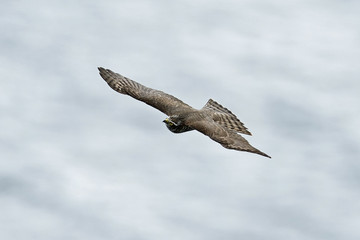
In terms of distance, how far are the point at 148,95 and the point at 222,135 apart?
20.4 feet

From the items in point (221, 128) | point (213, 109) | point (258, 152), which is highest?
point (213, 109)

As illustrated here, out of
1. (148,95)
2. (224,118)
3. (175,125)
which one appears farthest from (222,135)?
(148,95)

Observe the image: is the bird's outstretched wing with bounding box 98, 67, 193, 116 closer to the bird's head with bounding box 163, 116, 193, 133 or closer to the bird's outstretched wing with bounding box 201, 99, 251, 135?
the bird's head with bounding box 163, 116, 193, 133

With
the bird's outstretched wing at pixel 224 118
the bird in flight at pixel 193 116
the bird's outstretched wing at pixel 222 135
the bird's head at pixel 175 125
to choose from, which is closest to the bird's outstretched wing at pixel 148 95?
the bird in flight at pixel 193 116

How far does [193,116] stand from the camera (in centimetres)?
4044

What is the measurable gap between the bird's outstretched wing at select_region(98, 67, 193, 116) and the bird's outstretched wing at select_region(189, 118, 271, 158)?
2.11 metres

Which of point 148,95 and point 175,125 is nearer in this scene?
point 175,125

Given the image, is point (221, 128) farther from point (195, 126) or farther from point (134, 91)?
point (134, 91)

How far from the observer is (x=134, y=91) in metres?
43.5

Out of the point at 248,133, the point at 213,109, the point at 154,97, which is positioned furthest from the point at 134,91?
the point at 248,133

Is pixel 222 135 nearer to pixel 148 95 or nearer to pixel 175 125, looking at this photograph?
pixel 175 125

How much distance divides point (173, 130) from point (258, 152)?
19.9ft

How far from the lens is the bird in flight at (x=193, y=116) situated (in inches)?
1506

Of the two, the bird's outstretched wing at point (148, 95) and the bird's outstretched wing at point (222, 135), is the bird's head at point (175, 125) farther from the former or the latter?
the bird's outstretched wing at point (148, 95)
